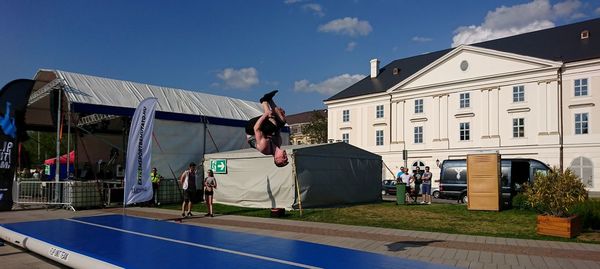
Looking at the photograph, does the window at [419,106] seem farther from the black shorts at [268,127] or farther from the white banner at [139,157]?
the black shorts at [268,127]

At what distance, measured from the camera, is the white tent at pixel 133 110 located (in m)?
20.4

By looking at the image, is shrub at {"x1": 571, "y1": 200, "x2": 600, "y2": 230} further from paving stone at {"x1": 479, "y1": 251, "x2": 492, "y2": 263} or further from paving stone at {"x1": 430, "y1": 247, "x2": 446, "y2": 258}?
paving stone at {"x1": 430, "y1": 247, "x2": 446, "y2": 258}

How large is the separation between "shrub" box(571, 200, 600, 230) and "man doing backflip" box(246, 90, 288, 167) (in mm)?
9594

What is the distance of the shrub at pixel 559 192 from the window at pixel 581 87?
3141 centimetres

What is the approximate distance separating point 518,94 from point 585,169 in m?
8.62

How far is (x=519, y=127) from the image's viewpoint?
136 ft

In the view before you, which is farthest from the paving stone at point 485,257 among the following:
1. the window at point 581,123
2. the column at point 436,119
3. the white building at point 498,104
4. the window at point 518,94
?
the column at point 436,119

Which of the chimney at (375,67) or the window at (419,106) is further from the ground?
the chimney at (375,67)

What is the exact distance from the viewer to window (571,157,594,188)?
36.9m

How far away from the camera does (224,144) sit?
25.2 meters

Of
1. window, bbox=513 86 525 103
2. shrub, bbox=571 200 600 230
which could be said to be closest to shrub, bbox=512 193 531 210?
shrub, bbox=571 200 600 230

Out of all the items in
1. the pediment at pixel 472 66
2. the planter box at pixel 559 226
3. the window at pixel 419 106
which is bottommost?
the planter box at pixel 559 226

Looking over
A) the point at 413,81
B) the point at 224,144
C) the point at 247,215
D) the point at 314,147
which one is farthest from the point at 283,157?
the point at 413,81

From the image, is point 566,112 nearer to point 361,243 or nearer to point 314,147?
point 314,147
